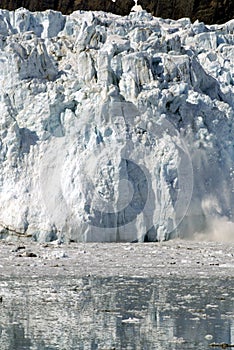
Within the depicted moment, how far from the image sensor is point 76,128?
1725cm

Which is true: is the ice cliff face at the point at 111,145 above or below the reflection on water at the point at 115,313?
above

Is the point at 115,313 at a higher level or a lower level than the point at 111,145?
lower

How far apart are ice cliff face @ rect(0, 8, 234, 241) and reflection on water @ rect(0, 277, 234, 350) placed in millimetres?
5815

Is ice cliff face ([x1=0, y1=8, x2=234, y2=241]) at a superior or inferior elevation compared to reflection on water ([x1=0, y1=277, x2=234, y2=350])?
superior

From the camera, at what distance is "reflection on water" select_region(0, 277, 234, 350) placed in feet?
23.1

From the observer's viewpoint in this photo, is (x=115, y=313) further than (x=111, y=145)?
No

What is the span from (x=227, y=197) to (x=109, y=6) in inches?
736

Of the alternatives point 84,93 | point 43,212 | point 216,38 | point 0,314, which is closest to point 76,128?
point 84,93

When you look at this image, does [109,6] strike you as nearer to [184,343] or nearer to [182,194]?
[182,194]

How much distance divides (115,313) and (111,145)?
8972 millimetres

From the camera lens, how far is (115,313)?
8.25 m

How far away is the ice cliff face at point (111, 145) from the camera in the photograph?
16531 millimetres

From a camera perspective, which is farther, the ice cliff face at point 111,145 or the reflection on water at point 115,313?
the ice cliff face at point 111,145

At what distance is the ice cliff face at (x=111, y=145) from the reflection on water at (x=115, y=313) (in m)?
5.81
